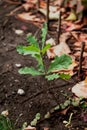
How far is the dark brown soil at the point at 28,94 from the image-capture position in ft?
6.34

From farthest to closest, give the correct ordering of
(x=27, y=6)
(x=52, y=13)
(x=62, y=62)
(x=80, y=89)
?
1. (x=27, y=6)
2. (x=52, y=13)
3. (x=80, y=89)
4. (x=62, y=62)

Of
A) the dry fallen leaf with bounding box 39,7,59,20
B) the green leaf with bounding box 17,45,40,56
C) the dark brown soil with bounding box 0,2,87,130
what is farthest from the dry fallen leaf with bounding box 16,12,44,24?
the green leaf with bounding box 17,45,40,56

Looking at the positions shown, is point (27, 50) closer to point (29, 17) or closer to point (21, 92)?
point (21, 92)

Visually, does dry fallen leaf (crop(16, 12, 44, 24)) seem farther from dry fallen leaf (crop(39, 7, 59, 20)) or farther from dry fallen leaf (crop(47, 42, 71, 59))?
dry fallen leaf (crop(47, 42, 71, 59))

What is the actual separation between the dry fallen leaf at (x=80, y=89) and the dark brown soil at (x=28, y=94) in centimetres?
5

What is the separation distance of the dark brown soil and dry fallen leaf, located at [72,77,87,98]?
0.15ft

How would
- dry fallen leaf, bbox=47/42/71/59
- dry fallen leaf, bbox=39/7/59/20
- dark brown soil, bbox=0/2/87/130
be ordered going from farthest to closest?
1. dry fallen leaf, bbox=39/7/59/20
2. dry fallen leaf, bbox=47/42/71/59
3. dark brown soil, bbox=0/2/87/130

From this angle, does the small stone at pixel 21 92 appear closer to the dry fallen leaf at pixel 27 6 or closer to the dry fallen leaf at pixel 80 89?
the dry fallen leaf at pixel 80 89

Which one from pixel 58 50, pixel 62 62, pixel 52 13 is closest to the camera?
pixel 62 62

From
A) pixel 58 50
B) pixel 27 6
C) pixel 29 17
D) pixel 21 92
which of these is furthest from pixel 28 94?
pixel 27 6

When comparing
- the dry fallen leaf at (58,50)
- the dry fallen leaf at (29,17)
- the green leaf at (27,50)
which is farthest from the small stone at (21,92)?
the dry fallen leaf at (29,17)

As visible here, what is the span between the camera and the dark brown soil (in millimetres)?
1932

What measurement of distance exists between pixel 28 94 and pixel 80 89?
33 centimetres

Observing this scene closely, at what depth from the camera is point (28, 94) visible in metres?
2.12
